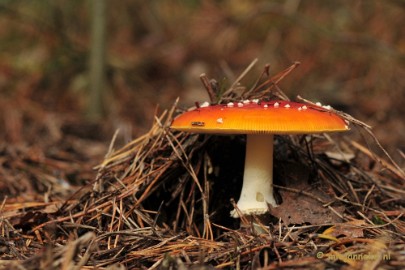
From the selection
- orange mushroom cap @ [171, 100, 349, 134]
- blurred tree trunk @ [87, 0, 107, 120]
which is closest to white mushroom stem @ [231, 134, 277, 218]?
orange mushroom cap @ [171, 100, 349, 134]

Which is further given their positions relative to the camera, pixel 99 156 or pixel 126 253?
pixel 99 156

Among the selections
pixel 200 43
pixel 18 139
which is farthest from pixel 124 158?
pixel 200 43

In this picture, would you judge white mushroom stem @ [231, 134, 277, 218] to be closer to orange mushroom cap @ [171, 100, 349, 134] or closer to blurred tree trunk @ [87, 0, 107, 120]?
orange mushroom cap @ [171, 100, 349, 134]

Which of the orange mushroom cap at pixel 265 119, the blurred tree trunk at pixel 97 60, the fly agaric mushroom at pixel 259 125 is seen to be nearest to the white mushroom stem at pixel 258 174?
the fly agaric mushroom at pixel 259 125

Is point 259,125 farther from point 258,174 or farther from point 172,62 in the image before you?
point 172,62

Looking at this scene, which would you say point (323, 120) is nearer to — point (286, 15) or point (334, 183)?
point (334, 183)

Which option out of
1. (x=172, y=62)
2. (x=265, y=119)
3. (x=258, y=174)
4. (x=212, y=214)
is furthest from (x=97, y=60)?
(x=265, y=119)
